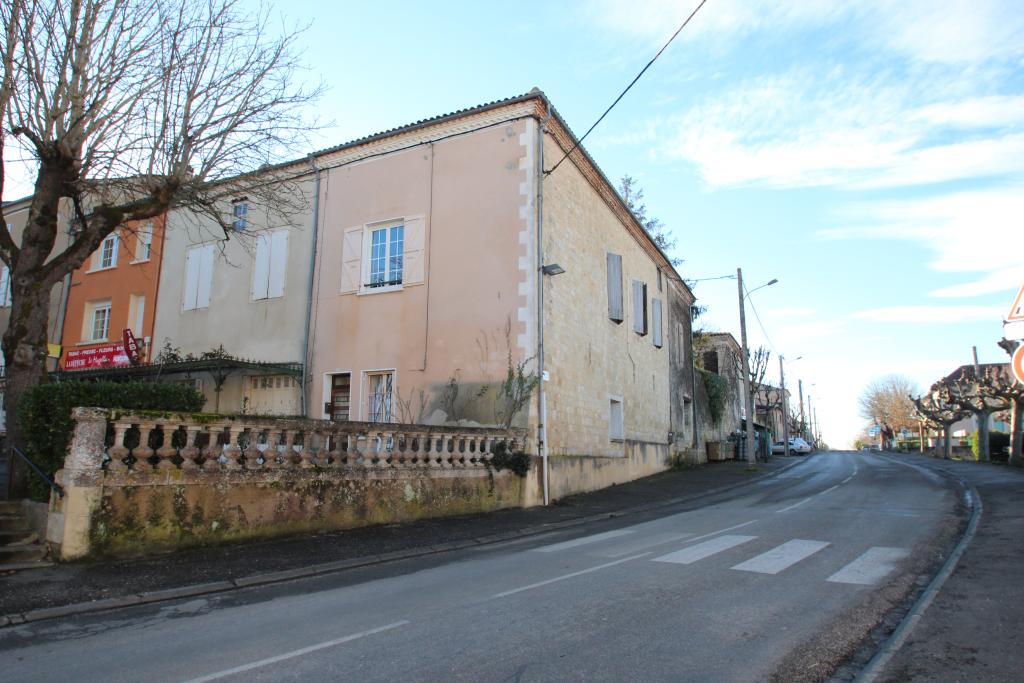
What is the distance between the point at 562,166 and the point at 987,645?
42.8 ft

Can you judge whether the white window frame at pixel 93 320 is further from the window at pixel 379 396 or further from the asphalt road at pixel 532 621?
the asphalt road at pixel 532 621

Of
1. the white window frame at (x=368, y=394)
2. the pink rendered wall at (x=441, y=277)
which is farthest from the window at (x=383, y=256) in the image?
the white window frame at (x=368, y=394)

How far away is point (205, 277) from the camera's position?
1833 cm

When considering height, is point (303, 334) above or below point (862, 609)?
above

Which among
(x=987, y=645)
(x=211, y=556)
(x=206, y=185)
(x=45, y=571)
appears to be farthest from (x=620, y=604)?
(x=206, y=185)

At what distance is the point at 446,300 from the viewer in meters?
14.6

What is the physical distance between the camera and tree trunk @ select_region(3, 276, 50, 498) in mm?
8586

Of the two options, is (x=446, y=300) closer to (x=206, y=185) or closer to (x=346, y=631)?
(x=206, y=185)

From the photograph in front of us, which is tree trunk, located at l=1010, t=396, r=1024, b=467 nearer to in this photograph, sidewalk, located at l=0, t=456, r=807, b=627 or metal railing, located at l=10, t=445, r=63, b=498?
sidewalk, located at l=0, t=456, r=807, b=627

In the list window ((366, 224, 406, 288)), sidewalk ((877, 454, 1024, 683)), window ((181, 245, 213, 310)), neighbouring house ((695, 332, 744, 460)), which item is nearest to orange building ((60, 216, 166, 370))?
window ((181, 245, 213, 310))

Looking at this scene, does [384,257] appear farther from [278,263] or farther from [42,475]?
[42,475]

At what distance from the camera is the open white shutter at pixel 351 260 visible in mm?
15875

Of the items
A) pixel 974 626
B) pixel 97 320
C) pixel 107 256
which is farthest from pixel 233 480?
pixel 107 256

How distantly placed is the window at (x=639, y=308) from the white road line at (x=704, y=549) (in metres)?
11.9
